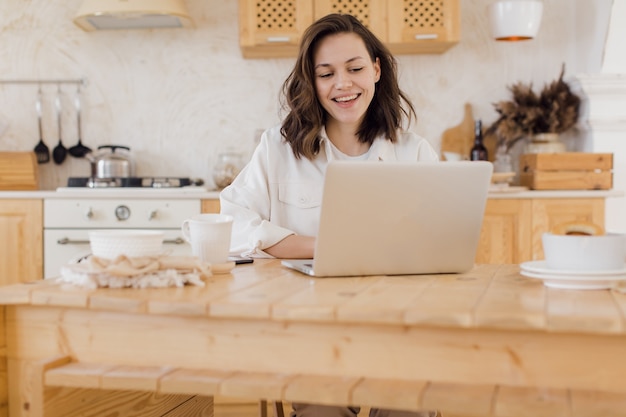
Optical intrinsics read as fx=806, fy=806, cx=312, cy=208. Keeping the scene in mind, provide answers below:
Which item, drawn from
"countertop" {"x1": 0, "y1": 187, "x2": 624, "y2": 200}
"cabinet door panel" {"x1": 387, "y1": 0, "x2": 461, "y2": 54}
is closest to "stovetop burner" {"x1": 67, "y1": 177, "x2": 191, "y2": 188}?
"countertop" {"x1": 0, "y1": 187, "x2": 624, "y2": 200}

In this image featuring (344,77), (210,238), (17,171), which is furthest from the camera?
(17,171)

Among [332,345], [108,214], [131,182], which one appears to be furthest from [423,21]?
[332,345]

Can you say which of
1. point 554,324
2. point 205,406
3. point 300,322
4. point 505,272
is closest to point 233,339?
point 300,322

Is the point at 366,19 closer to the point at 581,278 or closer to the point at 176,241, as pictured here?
the point at 176,241

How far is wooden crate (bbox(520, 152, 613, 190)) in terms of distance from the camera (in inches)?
144

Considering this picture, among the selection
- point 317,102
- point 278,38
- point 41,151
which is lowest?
point 41,151

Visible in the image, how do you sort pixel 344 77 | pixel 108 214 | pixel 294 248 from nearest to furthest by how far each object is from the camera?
1. pixel 294 248
2. pixel 344 77
3. pixel 108 214

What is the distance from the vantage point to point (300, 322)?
51.5 inches

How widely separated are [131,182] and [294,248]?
6.85 ft

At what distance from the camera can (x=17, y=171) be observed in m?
4.07

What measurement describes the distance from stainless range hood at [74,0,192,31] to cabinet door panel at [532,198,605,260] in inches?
75.7

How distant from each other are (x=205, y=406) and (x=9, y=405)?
2.24ft

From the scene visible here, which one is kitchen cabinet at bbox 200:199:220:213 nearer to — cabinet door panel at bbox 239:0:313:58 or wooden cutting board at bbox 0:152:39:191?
cabinet door panel at bbox 239:0:313:58

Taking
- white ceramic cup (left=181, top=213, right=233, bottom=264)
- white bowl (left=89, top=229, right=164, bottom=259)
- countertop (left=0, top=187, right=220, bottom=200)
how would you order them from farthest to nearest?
countertop (left=0, top=187, right=220, bottom=200)
white ceramic cup (left=181, top=213, right=233, bottom=264)
white bowl (left=89, top=229, right=164, bottom=259)
